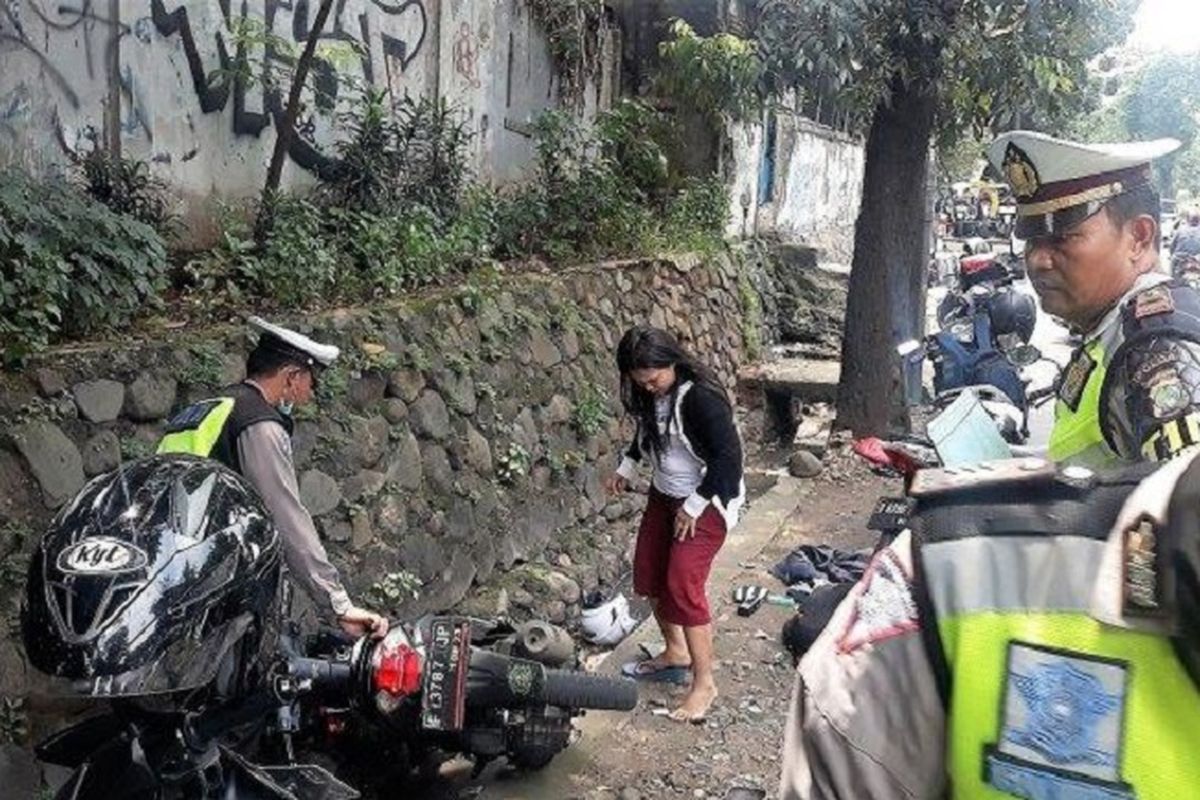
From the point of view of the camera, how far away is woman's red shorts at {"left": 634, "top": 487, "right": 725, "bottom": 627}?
475 centimetres

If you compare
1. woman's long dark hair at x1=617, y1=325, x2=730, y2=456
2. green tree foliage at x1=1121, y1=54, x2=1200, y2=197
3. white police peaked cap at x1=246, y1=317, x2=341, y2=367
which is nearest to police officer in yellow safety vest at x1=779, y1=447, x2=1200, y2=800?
white police peaked cap at x1=246, y1=317, x2=341, y2=367

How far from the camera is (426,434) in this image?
579 cm

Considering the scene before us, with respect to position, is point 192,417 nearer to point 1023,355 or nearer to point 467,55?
point 467,55

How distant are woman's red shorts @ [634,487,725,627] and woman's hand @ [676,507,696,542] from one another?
31 millimetres

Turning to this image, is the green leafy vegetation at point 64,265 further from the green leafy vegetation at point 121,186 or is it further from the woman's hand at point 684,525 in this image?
the woman's hand at point 684,525

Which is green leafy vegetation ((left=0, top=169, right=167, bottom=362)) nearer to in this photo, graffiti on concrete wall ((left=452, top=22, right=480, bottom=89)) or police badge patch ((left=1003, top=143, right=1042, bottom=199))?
police badge patch ((left=1003, top=143, right=1042, bottom=199))

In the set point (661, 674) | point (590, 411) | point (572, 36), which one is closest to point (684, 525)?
point (661, 674)

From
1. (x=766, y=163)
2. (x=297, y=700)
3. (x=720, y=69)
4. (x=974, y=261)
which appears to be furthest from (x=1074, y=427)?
(x=766, y=163)

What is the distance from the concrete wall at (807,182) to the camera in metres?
13.1

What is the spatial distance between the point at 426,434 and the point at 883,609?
4831 millimetres

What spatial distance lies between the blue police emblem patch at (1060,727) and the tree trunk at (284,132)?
514cm

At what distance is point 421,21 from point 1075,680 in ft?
24.6

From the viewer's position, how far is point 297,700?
2561 millimetres

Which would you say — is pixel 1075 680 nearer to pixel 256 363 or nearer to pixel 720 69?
pixel 256 363
